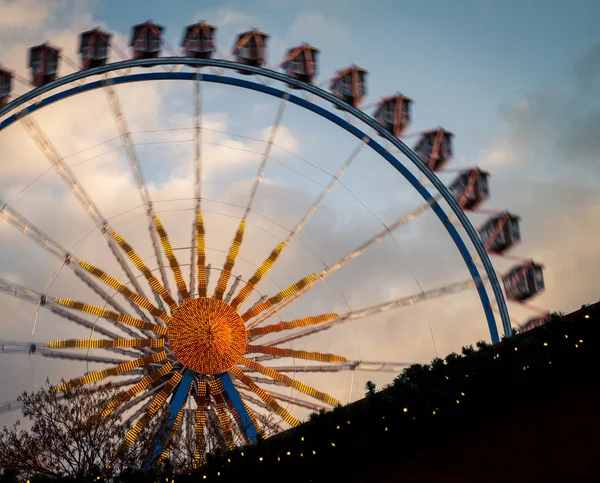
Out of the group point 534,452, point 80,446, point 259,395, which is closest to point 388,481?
point 534,452

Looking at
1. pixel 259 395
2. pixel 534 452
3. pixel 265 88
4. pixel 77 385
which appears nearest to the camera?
A: pixel 534 452

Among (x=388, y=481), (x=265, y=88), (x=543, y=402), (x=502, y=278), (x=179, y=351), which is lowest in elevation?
(x=388, y=481)

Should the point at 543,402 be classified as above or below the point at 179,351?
below

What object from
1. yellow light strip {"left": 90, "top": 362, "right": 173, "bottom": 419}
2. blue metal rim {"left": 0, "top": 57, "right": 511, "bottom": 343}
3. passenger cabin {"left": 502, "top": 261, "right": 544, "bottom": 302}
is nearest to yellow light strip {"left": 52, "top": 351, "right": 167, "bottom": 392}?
yellow light strip {"left": 90, "top": 362, "right": 173, "bottom": 419}

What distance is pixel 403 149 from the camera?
17578 mm

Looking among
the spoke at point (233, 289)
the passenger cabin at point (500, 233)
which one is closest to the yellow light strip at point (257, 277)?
the spoke at point (233, 289)

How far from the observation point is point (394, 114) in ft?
58.9

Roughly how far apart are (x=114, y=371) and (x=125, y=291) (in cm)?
191

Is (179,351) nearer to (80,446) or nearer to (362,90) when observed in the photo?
(80,446)

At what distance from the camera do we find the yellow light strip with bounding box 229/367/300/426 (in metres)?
16.1

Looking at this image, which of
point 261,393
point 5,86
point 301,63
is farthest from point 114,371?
point 301,63

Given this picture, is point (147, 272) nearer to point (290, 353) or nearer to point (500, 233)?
point (290, 353)

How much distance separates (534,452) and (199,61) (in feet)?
42.4

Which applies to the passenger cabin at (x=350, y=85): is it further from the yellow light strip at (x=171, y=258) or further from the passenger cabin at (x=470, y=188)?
the yellow light strip at (x=171, y=258)
